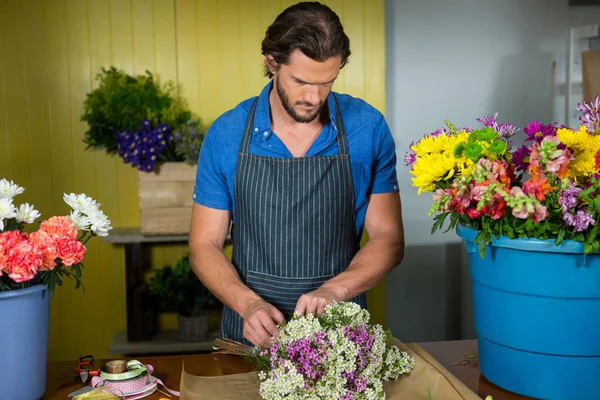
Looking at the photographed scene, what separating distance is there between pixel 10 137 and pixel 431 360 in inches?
128

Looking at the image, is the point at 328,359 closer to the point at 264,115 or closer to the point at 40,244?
the point at 40,244

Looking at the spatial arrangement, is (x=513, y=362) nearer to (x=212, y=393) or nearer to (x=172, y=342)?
(x=212, y=393)

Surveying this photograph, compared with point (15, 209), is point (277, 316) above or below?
below

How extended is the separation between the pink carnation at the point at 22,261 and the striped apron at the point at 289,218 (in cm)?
80

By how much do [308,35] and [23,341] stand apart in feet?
3.39

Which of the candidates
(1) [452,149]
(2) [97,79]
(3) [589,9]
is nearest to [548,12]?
(3) [589,9]

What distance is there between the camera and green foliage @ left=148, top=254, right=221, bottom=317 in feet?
12.1

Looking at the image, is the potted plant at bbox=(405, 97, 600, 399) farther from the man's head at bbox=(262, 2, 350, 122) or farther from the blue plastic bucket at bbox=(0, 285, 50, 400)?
the blue plastic bucket at bbox=(0, 285, 50, 400)

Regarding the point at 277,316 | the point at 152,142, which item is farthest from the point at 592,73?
the point at 152,142

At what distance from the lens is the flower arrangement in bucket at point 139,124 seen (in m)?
3.62

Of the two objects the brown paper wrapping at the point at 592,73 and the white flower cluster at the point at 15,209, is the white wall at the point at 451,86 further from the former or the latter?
the white flower cluster at the point at 15,209

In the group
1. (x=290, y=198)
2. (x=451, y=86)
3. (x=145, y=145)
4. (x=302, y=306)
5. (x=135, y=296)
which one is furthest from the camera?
(x=451, y=86)

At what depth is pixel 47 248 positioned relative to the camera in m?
1.37

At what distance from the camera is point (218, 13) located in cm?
396
